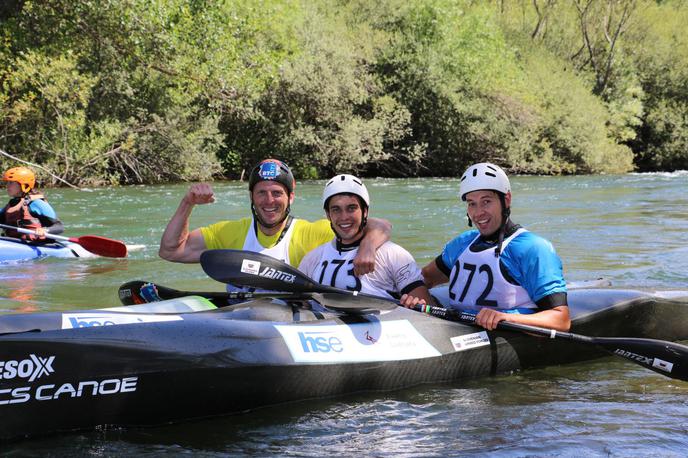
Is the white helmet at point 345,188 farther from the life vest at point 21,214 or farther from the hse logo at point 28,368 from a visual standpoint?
the life vest at point 21,214

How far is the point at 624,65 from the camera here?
36.0m

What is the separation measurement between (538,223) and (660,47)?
88.2 ft

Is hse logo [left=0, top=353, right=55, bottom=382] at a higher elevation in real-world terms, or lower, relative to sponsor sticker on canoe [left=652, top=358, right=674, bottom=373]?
lower

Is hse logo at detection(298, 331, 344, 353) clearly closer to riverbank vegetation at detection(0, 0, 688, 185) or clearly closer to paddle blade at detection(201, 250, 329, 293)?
paddle blade at detection(201, 250, 329, 293)

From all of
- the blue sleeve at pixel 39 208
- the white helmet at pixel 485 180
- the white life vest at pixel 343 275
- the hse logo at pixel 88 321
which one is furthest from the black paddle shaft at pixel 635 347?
the blue sleeve at pixel 39 208

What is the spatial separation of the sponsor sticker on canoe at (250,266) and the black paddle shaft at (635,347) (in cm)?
93

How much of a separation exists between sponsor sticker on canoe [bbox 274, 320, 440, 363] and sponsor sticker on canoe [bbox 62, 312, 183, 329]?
0.58 meters

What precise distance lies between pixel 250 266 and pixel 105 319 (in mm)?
736

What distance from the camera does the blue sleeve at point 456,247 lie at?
473 centimetres

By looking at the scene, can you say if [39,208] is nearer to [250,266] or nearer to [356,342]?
[250,266]

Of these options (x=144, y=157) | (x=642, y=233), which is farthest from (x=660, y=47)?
(x=642, y=233)

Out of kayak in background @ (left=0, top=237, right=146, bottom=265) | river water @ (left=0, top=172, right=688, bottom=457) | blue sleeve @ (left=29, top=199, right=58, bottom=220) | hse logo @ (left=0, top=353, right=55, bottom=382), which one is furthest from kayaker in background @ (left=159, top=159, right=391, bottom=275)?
blue sleeve @ (left=29, top=199, right=58, bottom=220)

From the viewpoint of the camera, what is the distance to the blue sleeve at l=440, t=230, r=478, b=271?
15.5 ft

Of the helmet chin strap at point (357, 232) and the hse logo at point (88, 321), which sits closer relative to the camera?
the hse logo at point (88, 321)
